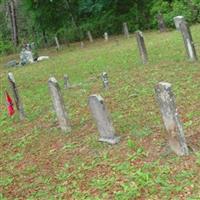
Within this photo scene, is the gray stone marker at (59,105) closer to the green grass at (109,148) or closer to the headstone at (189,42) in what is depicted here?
the green grass at (109,148)

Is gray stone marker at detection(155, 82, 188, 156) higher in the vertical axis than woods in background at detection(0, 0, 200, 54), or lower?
lower

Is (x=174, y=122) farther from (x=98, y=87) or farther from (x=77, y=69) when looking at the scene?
(x=77, y=69)

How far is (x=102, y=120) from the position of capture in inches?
334

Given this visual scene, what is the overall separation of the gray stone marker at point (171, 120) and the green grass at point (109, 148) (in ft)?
0.59

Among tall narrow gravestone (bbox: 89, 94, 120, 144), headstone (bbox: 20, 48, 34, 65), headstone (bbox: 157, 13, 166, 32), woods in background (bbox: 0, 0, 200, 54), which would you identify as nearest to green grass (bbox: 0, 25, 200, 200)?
tall narrow gravestone (bbox: 89, 94, 120, 144)

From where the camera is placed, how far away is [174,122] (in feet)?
23.8

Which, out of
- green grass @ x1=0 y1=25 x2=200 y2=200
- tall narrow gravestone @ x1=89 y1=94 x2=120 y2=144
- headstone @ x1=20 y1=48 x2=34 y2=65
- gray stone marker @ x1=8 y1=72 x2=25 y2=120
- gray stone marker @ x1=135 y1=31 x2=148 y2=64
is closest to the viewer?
green grass @ x1=0 y1=25 x2=200 y2=200

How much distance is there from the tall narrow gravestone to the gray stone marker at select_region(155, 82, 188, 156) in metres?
1.28

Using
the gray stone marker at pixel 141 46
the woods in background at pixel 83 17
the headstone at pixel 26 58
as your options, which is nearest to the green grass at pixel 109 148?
the gray stone marker at pixel 141 46

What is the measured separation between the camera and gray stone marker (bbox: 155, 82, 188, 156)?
283 inches

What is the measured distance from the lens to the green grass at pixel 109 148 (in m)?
6.81

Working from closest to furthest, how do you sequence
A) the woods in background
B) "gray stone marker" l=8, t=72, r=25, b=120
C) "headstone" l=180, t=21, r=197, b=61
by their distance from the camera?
"gray stone marker" l=8, t=72, r=25, b=120 < "headstone" l=180, t=21, r=197, b=61 < the woods in background

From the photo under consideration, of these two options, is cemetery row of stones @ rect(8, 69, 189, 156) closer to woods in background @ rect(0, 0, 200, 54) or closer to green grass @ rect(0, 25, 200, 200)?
green grass @ rect(0, 25, 200, 200)

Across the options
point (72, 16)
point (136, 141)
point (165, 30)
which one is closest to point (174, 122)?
point (136, 141)
